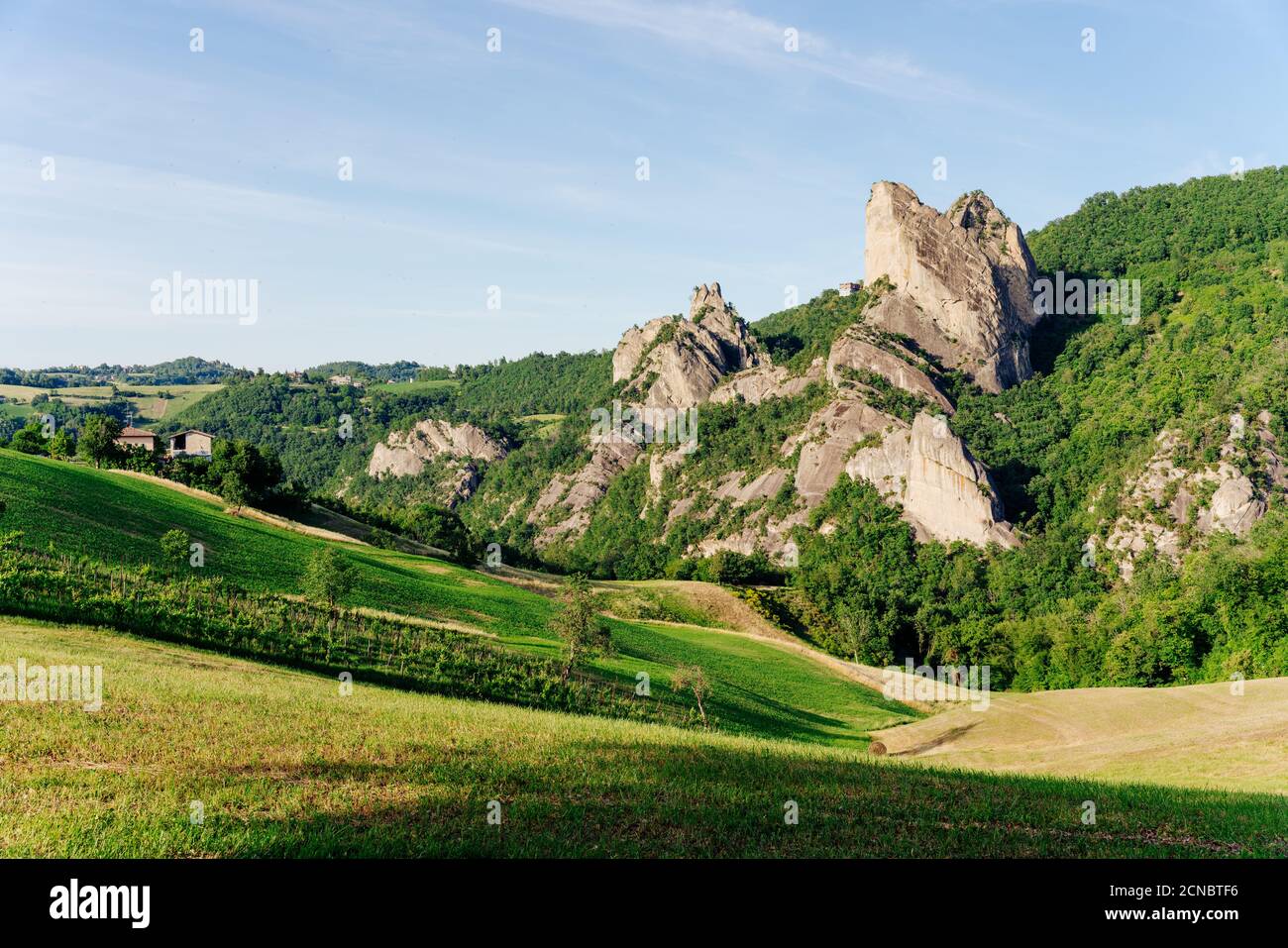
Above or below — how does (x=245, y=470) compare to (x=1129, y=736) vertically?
above

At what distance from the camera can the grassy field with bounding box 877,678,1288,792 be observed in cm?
2803

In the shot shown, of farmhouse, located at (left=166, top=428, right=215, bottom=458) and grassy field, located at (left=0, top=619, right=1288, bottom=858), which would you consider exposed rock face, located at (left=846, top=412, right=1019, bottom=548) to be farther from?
grassy field, located at (left=0, top=619, right=1288, bottom=858)

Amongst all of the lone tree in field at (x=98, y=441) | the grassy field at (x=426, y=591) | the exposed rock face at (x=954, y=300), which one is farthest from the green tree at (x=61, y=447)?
the exposed rock face at (x=954, y=300)

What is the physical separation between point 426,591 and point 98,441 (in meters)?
52.8

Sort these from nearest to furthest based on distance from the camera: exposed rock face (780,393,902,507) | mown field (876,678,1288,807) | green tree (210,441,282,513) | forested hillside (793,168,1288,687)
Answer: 1. mown field (876,678,1288,807)
2. forested hillside (793,168,1288,687)
3. green tree (210,441,282,513)
4. exposed rock face (780,393,902,507)

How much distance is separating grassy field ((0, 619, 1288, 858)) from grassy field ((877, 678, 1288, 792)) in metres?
10.3

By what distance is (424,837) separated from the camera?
36.9 feet

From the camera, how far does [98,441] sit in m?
91.0

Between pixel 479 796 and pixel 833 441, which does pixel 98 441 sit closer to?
pixel 479 796

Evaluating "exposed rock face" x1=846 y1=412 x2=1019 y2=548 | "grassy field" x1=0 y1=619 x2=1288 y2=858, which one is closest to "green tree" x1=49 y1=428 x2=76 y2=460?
"grassy field" x1=0 y1=619 x2=1288 y2=858

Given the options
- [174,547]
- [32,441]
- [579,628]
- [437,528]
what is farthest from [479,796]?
[32,441]
